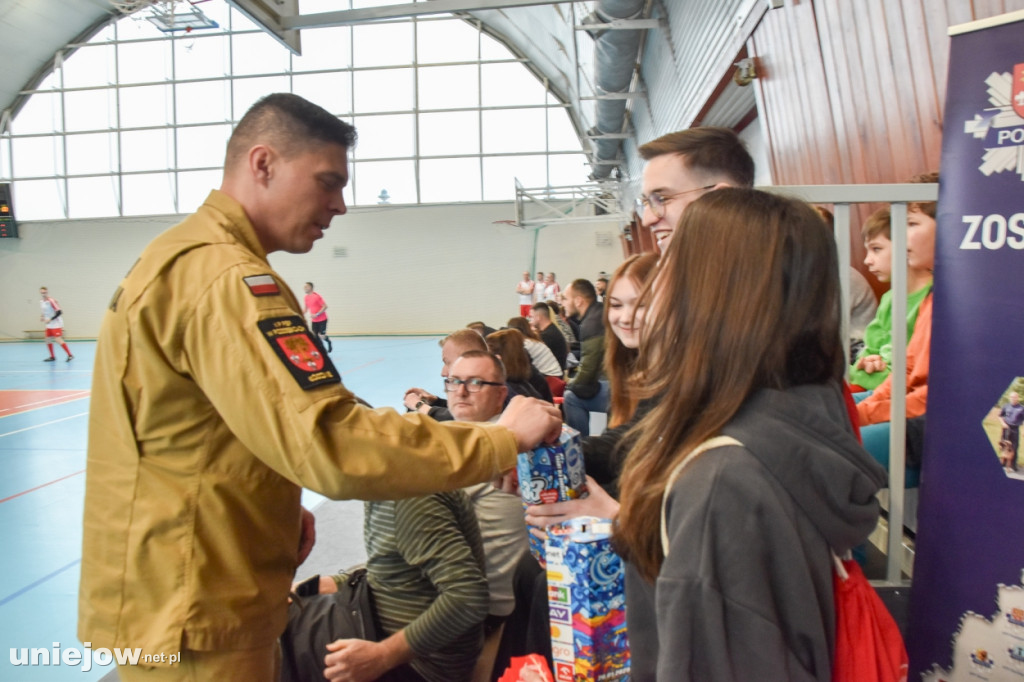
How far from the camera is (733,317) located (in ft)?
3.15

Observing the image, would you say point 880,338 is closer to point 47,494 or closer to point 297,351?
point 297,351

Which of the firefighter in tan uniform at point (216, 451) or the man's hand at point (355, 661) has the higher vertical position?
the firefighter in tan uniform at point (216, 451)

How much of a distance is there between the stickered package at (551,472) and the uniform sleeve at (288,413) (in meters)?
0.21

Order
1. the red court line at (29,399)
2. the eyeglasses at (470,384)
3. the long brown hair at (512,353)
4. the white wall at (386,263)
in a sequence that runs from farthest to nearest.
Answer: the white wall at (386,263), the red court line at (29,399), the long brown hair at (512,353), the eyeglasses at (470,384)

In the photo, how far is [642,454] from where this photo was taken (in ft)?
3.49

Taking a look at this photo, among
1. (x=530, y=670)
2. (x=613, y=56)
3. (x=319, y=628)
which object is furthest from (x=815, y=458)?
(x=613, y=56)

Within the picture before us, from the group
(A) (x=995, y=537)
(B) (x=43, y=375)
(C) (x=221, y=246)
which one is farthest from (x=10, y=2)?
(A) (x=995, y=537)

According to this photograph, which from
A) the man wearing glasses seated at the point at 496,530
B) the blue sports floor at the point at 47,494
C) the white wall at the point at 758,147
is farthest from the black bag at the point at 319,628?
the white wall at the point at 758,147

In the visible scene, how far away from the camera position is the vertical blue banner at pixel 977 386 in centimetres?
147

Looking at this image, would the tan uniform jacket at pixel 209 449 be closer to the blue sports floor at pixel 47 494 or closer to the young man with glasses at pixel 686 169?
the young man with glasses at pixel 686 169

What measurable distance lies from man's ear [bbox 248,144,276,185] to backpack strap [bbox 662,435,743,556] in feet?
3.66

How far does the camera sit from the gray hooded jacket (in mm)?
866

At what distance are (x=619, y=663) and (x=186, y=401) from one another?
0.97 meters

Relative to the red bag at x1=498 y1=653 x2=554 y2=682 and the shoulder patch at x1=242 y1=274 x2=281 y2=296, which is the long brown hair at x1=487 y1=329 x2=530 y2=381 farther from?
the shoulder patch at x1=242 y1=274 x2=281 y2=296
